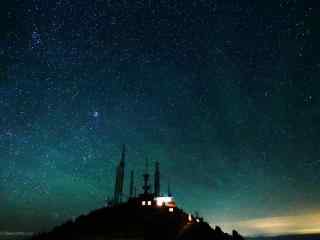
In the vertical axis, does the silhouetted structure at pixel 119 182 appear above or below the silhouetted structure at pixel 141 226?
above

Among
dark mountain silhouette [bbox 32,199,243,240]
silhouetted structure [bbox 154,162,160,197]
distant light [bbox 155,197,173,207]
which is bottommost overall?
dark mountain silhouette [bbox 32,199,243,240]

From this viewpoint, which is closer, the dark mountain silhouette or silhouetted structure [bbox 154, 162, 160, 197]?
the dark mountain silhouette

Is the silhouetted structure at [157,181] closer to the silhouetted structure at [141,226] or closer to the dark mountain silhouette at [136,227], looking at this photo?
the silhouetted structure at [141,226]

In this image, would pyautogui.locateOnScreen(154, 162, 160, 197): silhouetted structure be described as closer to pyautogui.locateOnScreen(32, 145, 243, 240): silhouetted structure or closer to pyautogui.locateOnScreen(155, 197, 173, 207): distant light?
pyautogui.locateOnScreen(32, 145, 243, 240): silhouetted structure

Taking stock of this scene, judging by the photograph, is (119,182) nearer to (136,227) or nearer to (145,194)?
(145,194)

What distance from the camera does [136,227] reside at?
2124 inches

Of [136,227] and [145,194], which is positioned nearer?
[136,227]

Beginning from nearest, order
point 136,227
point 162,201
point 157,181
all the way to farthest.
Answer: point 136,227 < point 162,201 < point 157,181

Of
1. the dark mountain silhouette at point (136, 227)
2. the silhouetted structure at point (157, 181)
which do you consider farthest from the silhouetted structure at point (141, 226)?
the silhouetted structure at point (157, 181)

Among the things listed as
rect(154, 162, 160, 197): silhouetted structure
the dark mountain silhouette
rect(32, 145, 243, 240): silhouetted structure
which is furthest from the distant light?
rect(154, 162, 160, 197): silhouetted structure

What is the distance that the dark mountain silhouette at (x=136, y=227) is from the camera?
165ft

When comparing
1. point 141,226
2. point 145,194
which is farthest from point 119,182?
point 141,226

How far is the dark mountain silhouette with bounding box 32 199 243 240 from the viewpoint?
5016 centimetres

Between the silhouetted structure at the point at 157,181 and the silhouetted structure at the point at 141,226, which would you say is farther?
the silhouetted structure at the point at 157,181
